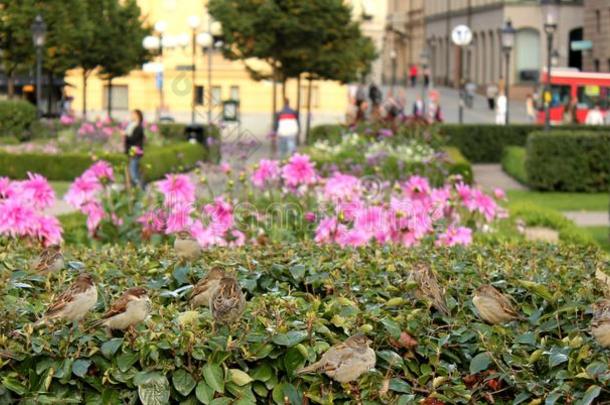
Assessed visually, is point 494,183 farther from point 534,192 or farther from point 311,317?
point 311,317

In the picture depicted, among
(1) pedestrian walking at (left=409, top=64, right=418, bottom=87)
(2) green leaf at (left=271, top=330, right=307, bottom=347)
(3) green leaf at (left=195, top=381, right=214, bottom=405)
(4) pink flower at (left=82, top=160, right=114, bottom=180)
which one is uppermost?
(1) pedestrian walking at (left=409, top=64, right=418, bottom=87)

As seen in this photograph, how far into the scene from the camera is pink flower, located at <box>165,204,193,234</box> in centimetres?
989

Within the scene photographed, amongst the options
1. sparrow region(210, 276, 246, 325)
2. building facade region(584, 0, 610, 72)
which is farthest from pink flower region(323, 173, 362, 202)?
building facade region(584, 0, 610, 72)

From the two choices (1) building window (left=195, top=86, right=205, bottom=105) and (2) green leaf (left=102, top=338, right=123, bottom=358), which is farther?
(1) building window (left=195, top=86, right=205, bottom=105)

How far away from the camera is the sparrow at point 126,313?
4.80 meters

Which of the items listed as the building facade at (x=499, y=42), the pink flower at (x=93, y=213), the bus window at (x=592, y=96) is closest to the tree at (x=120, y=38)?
the bus window at (x=592, y=96)

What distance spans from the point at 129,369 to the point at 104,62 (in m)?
37.4

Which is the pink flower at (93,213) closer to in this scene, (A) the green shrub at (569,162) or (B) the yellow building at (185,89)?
(A) the green shrub at (569,162)

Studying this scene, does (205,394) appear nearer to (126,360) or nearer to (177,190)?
(126,360)

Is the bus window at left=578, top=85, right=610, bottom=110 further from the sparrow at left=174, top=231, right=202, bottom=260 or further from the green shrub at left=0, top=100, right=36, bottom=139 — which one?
the sparrow at left=174, top=231, right=202, bottom=260

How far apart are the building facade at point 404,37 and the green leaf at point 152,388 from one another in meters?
83.2

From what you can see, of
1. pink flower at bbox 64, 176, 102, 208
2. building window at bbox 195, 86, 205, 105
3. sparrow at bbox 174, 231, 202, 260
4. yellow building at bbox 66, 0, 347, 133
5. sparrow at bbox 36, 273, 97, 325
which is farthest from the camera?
building window at bbox 195, 86, 205, 105

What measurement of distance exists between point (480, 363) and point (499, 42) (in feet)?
205

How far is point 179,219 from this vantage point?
9.93m
